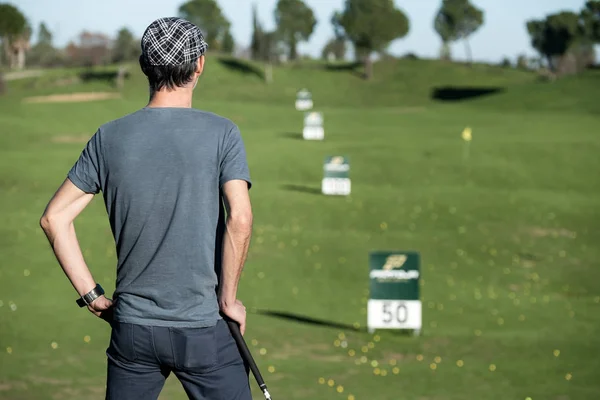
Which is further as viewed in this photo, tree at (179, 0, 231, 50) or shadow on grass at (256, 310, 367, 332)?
tree at (179, 0, 231, 50)

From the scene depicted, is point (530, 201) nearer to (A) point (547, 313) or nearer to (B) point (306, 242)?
(B) point (306, 242)

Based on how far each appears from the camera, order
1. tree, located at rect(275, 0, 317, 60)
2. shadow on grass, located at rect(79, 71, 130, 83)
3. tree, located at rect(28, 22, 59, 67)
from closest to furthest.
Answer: shadow on grass, located at rect(79, 71, 130, 83), tree, located at rect(275, 0, 317, 60), tree, located at rect(28, 22, 59, 67)

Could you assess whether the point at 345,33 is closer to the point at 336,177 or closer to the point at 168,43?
the point at 336,177

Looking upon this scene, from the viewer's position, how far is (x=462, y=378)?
45.0ft

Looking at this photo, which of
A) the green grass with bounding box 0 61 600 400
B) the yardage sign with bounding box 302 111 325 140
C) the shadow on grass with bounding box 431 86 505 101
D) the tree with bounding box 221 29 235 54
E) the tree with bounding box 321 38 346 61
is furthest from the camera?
the tree with bounding box 321 38 346 61

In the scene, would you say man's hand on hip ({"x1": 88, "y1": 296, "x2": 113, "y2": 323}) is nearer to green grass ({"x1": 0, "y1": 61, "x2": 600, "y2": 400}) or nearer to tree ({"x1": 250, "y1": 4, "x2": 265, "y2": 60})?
green grass ({"x1": 0, "y1": 61, "x2": 600, "y2": 400})

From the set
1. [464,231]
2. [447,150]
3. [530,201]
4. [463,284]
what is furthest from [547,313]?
[447,150]

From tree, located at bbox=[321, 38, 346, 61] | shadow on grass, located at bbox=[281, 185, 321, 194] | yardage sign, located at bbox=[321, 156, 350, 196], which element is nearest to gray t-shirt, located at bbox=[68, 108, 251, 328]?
yardage sign, located at bbox=[321, 156, 350, 196]

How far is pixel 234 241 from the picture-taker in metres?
5.21

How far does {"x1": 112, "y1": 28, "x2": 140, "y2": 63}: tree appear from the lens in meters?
150

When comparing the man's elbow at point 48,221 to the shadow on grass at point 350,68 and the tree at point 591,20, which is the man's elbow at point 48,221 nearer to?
the shadow on grass at point 350,68

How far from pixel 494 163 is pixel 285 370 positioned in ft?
94.0

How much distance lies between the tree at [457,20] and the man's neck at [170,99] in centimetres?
15936

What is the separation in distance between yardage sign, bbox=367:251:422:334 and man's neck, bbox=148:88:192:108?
1044 cm
